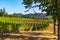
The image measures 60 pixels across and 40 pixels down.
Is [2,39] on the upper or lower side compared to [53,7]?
lower

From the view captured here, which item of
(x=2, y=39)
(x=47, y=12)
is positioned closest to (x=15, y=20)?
(x=2, y=39)

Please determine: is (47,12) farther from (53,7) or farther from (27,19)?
(27,19)

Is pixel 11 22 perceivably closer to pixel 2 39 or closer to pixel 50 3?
pixel 2 39

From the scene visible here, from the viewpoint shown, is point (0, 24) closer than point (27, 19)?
Yes

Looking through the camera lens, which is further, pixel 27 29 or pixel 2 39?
pixel 27 29

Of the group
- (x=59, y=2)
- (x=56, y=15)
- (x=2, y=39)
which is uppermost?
(x=59, y=2)

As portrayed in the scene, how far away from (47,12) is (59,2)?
56cm

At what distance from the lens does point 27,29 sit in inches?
679

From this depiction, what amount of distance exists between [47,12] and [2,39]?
5049mm

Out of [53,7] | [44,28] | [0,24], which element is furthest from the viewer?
[44,28]

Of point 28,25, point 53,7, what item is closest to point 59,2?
point 53,7

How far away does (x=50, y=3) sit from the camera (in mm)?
7027

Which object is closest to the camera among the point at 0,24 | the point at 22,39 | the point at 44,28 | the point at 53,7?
the point at 53,7

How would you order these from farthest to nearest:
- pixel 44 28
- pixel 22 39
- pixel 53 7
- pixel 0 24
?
pixel 44 28, pixel 0 24, pixel 22 39, pixel 53 7
